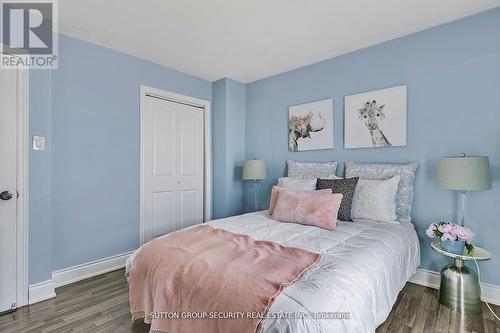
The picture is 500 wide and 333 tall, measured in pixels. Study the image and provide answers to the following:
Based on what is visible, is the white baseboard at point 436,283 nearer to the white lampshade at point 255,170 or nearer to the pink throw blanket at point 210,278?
the pink throw blanket at point 210,278

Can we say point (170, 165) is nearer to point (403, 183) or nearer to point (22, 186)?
point (22, 186)

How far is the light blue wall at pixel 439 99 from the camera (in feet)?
6.86

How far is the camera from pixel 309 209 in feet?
7.30

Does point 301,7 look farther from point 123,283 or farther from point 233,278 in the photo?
point 123,283

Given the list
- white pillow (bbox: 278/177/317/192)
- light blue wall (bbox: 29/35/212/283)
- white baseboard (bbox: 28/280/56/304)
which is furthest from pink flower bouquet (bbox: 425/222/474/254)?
white baseboard (bbox: 28/280/56/304)

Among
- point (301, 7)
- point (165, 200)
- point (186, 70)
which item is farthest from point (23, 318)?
point (301, 7)

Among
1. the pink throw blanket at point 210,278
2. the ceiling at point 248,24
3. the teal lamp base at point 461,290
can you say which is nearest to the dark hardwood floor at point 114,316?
the teal lamp base at point 461,290

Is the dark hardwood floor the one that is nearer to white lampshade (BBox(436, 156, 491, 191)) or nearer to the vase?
the vase

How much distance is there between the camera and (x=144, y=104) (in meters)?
3.12

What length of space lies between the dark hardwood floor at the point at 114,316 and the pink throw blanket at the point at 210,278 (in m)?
0.46

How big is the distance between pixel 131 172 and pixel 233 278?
2.29 m

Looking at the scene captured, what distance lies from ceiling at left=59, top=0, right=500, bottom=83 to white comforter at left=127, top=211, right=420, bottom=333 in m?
1.87

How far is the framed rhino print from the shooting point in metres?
3.09

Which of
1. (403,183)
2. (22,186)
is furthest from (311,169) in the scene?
(22,186)
